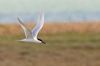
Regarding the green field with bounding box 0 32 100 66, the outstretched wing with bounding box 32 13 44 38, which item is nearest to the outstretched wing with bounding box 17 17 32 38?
the outstretched wing with bounding box 32 13 44 38

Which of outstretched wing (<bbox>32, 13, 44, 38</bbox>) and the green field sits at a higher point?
outstretched wing (<bbox>32, 13, 44, 38</bbox>)

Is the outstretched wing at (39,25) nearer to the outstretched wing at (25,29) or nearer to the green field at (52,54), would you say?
the outstretched wing at (25,29)

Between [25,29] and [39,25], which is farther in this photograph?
[39,25]

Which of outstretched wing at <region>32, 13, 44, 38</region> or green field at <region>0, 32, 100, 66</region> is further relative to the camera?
green field at <region>0, 32, 100, 66</region>

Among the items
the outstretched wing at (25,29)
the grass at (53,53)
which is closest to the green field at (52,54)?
the grass at (53,53)

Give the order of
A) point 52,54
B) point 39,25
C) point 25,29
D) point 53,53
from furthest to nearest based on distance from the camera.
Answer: point 53,53 → point 52,54 → point 39,25 → point 25,29

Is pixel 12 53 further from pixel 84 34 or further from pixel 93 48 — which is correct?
pixel 84 34

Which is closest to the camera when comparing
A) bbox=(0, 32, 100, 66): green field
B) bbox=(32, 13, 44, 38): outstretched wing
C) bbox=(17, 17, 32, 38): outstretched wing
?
bbox=(17, 17, 32, 38): outstretched wing

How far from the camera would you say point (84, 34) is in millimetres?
32969

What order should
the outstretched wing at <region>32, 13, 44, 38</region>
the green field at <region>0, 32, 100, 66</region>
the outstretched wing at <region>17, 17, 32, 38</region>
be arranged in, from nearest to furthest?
the outstretched wing at <region>17, 17, 32, 38</region>, the outstretched wing at <region>32, 13, 44, 38</region>, the green field at <region>0, 32, 100, 66</region>

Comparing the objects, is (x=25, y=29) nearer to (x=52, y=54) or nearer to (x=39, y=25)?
(x=39, y=25)

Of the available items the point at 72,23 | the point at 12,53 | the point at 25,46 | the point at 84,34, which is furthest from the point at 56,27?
the point at 12,53

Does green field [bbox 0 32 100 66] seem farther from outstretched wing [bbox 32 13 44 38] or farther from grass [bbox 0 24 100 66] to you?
outstretched wing [bbox 32 13 44 38]

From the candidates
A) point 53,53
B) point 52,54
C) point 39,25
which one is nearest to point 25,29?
point 39,25
